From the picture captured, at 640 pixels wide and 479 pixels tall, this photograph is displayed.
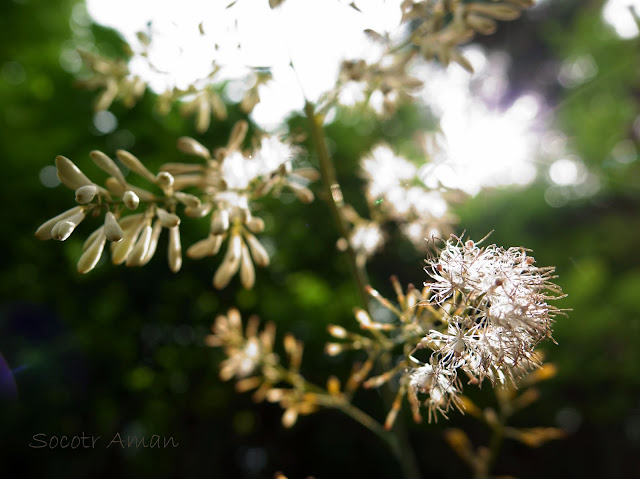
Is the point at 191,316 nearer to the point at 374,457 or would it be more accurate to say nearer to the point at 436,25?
the point at 374,457

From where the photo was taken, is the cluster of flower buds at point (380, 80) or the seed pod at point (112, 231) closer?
the seed pod at point (112, 231)

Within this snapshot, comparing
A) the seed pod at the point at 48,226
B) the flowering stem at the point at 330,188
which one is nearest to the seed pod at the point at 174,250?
the seed pod at the point at 48,226

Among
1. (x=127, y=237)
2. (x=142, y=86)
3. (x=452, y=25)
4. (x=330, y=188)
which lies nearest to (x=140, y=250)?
(x=127, y=237)

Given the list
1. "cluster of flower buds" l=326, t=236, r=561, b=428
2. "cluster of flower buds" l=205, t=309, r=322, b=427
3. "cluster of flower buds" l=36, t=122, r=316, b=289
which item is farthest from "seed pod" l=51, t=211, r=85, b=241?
"cluster of flower buds" l=205, t=309, r=322, b=427

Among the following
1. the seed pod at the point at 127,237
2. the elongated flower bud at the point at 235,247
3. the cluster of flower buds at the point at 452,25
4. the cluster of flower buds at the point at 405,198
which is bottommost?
the cluster of flower buds at the point at 405,198

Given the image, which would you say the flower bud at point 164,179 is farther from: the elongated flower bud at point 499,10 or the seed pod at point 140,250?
the elongated flower bud at point 499,10

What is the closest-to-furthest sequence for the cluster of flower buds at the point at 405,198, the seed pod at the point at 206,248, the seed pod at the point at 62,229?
the seed pod at the point at 62,229
the seed pod at the point at 206,248
the cluster of flower buds at the point at 405,198

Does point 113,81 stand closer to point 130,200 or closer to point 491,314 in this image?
point 130,200
